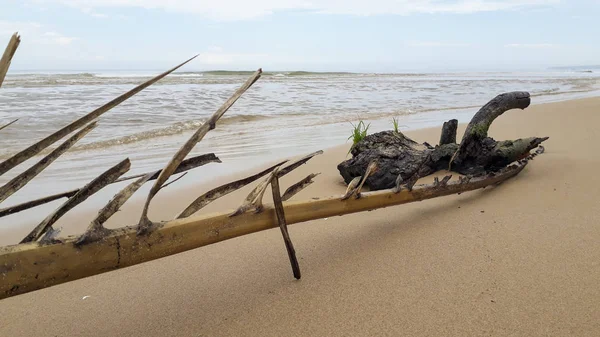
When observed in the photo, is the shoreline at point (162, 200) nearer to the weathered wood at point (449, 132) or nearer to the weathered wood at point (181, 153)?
the weathered wood at point (449, 132)

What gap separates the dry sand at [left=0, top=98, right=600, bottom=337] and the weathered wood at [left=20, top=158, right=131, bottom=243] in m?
0.60

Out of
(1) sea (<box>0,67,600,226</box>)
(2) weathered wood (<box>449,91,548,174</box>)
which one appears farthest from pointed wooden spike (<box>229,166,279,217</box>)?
(2) weathered wood (<box>449,91,548,174</box>)

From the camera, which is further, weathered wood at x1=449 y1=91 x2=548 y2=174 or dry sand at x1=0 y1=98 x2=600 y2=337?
weathered wood at x1=449 y1=91 x2=548 y2=174

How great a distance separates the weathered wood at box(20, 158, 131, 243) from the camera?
143cm

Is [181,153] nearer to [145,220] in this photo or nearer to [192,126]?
[145,220]

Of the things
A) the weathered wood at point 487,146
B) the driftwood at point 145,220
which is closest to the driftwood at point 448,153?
the weathered wood at point 487,146

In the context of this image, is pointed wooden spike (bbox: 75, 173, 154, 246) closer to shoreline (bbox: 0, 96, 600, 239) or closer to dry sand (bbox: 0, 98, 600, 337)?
dry sand (bbox: 0, 98, 600, 337)

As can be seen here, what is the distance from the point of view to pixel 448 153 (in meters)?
4.11

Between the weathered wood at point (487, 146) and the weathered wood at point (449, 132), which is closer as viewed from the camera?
the weathered wood at point (487, 146)

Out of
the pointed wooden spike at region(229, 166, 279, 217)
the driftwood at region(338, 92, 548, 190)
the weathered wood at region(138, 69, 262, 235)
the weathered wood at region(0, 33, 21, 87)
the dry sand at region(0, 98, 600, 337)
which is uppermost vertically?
the weathered wood at region(0, 33, 21, 87)

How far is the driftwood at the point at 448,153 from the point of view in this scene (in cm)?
375

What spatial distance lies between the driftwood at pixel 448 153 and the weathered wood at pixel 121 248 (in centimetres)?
163

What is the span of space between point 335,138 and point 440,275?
209 inches

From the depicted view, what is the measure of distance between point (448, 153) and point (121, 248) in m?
3.23
